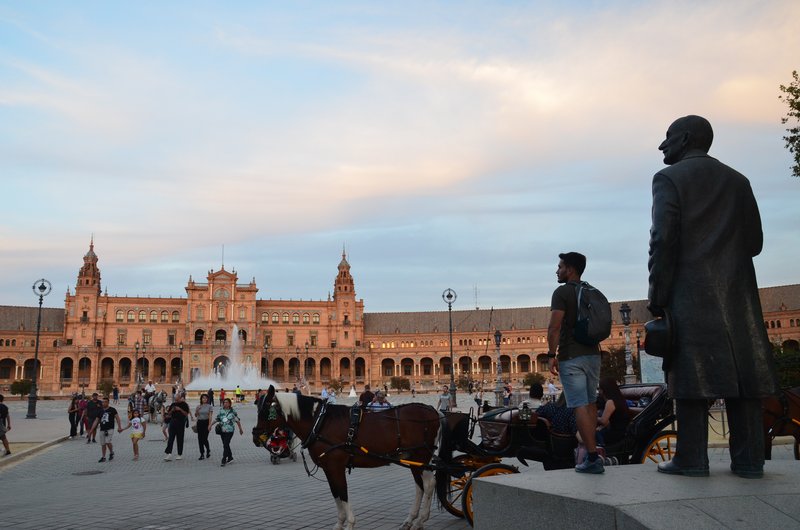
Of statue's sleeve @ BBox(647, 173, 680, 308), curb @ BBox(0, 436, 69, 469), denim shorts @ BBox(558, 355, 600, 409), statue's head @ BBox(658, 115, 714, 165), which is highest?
statue's head @ BBox(658, 115, 714, 165)

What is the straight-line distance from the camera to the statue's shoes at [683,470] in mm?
4711

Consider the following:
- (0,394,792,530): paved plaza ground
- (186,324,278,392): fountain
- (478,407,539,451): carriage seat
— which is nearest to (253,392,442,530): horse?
(478,407,539,451): carriage seat

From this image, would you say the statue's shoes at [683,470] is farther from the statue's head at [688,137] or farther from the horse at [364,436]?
the horse at [364,436]

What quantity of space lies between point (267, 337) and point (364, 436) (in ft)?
358

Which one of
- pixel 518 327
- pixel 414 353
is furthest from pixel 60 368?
pixel 518 327

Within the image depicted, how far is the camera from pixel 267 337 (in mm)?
113812

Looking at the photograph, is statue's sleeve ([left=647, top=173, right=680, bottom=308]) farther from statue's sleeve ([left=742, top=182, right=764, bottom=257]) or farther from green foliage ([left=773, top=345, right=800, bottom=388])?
green foliage ([left=773, top=345, right=800, bottom=388])

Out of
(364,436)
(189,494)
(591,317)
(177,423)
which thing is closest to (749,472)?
(591,317)

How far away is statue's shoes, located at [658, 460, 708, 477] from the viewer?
471 centimetres

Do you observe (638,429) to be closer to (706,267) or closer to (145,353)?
(706,267)

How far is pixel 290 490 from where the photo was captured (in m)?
11.2

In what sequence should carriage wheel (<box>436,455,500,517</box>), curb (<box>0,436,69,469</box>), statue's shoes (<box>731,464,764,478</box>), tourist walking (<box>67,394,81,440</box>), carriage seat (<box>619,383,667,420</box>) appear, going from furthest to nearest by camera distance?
tourist walking (<box>67,394,81,440</box>) < curb (<box>0,436,69,469</box>) < carriage seat (<box>619,383,667,420</box>) < carriage wheel (<box>436,455,500,517</box>) < statue's shoes (<box>731,464,764,478</box>)

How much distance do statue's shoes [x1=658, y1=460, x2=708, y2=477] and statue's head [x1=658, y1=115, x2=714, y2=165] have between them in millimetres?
2545

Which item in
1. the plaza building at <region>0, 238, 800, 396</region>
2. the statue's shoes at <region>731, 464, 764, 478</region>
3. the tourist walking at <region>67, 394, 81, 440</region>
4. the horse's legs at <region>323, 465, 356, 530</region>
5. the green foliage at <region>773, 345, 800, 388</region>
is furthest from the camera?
the plaza building at <region>0, 238, 800, 396</region>
